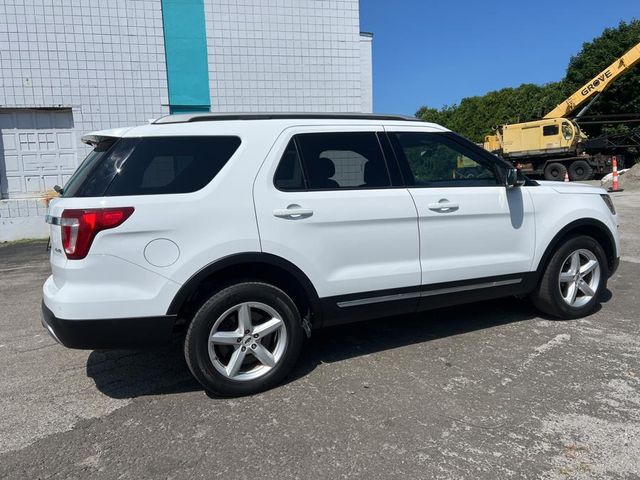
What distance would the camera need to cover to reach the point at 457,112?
45719 mm

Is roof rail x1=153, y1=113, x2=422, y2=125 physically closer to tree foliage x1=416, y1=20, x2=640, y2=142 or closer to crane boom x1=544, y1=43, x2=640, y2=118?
crane boom x1=544, y1=43, x2=640, y2=118

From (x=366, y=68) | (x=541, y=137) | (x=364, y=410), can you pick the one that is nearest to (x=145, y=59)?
(x=366, y=68)

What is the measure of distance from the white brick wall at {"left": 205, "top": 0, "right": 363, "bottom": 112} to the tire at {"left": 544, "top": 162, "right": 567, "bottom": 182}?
15.0 metres

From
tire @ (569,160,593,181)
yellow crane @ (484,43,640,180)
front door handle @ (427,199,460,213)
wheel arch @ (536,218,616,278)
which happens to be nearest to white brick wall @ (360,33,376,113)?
wheel arch @ (536,218,616,278)

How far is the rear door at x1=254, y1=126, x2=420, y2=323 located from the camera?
3527mm

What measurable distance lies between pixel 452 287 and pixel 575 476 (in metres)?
1.81

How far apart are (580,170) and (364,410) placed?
78.4 feet

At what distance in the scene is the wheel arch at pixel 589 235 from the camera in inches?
181

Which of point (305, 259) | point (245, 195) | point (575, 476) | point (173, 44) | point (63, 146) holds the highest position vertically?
point (173, 44)

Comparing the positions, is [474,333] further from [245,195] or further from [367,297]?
[245,195]

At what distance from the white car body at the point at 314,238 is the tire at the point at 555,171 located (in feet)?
69.7

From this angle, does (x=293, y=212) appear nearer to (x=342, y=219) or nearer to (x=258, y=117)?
(x=342, y=219)

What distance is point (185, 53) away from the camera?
11.5 meters

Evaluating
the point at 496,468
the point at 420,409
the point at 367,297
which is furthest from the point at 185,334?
the point at 496,468
